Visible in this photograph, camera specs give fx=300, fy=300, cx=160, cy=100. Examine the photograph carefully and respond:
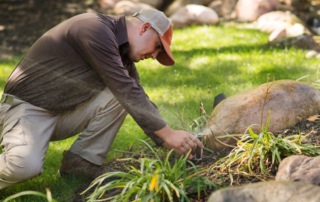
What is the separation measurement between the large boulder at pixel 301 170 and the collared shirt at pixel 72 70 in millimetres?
926

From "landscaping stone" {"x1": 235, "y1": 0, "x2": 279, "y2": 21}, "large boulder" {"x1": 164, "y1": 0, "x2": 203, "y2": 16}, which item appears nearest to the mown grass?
"landscaping stone" {"x1": 235, "y1": 0, "x2": 279, "y2": 21}

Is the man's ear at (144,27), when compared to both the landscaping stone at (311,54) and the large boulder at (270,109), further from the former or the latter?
the landscaping stone at (311,54)

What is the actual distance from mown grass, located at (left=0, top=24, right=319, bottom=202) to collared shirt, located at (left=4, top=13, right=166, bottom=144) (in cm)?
74

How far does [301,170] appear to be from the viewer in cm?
178

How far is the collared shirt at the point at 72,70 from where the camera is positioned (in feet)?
7.44

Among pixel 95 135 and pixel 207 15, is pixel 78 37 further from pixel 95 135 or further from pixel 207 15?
pixel 207 15

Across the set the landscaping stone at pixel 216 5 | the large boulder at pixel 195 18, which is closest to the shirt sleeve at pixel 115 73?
the large boulder at pixel 195 18

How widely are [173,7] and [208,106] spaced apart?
21.2 feet

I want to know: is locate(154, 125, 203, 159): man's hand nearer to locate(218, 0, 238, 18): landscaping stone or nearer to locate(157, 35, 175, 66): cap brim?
locate(157, 35, 175, 66): cap brim

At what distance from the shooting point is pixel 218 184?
2070 mm

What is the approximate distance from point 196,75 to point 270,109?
2292 mm

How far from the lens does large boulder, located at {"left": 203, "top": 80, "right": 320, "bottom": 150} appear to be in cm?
261

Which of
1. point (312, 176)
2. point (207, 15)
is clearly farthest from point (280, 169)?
point (207, 15)

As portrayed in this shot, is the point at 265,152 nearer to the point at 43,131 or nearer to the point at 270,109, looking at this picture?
the point at 270,109
